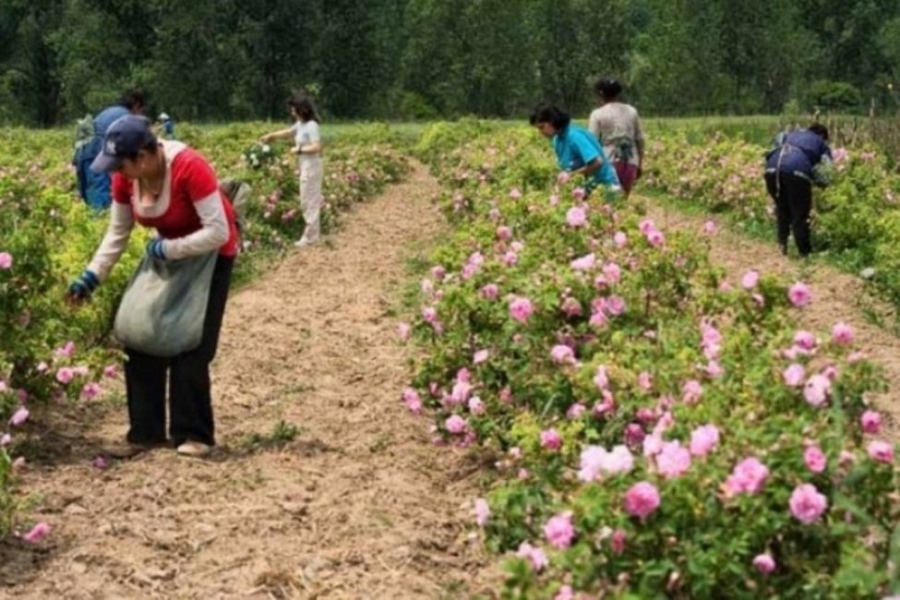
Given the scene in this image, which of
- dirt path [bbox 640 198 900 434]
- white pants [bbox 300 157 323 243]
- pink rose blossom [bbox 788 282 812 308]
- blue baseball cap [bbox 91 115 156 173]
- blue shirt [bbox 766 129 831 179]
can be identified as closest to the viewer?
pink rose blossom [bbox 788 282 812 308]

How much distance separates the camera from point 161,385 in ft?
19.1

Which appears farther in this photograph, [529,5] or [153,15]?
[529,5]

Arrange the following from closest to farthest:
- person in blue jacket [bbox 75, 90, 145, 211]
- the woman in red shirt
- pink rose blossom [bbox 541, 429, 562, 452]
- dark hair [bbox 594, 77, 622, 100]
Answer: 1. pink rose blossom [bbox 541, 429, 562, 452]
2. the woman in red shirt
3. dark hair [bbox 594, 77, 622, 100]
4. person in blue jacket [bbox 75, 90, 145, 211]

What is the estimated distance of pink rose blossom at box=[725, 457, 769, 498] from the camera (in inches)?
112

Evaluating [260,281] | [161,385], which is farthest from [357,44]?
[161,385]

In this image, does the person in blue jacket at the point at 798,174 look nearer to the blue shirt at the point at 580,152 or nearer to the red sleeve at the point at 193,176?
the blue shirt at the point at 580,152

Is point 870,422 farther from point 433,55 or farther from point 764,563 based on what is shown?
point 433,55

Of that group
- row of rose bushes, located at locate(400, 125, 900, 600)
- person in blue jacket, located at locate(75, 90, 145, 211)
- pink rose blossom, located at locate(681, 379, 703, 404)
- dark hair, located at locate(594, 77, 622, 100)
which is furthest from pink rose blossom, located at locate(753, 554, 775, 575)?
person in blue jacket, located at locate(75, 90, 145, 211)

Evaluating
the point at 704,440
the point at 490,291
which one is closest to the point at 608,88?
the point at 490,291

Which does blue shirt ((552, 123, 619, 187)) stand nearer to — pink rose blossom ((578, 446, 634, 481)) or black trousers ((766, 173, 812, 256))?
black trousers ((766, 173, 812, 256))

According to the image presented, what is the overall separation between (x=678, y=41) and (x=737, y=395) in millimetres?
61407

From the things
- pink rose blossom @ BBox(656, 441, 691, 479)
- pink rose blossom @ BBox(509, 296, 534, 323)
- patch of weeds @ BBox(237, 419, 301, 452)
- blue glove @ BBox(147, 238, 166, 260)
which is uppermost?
pink rose blossom @ BBox(656, 441, 691, 479)

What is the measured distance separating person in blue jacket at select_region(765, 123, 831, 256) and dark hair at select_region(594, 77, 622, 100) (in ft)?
9.71

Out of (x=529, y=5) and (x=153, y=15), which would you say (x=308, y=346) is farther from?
(x=529, y=5)
